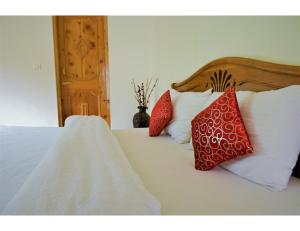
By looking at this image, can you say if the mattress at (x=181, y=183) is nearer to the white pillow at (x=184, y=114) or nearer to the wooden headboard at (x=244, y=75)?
the white pillow at (x=184, y=114)

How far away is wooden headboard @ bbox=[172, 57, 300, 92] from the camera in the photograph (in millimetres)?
1121

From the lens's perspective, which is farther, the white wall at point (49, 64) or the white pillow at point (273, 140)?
the white wall at point (49, 64)

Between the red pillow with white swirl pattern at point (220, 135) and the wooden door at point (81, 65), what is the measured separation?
2654mm

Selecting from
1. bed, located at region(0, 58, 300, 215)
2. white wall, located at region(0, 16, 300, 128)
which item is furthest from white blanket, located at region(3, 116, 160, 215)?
white wall, located at region(0, 16, 300, 128)

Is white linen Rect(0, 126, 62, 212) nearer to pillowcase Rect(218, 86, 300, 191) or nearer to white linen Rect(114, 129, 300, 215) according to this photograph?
white linen Rect(114, 129, 300, 215)

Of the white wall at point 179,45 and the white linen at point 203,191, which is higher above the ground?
the white wall at point 179,45

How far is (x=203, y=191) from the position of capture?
32.9 inches

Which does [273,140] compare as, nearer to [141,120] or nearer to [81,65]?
[141,120]

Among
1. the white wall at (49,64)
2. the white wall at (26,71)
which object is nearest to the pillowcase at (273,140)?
the white wall at (49,64)

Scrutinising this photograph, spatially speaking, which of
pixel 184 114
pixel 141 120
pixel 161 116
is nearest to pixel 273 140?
pixel 184 114

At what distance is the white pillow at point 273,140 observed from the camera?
2.81ft

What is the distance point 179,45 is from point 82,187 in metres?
2.04
